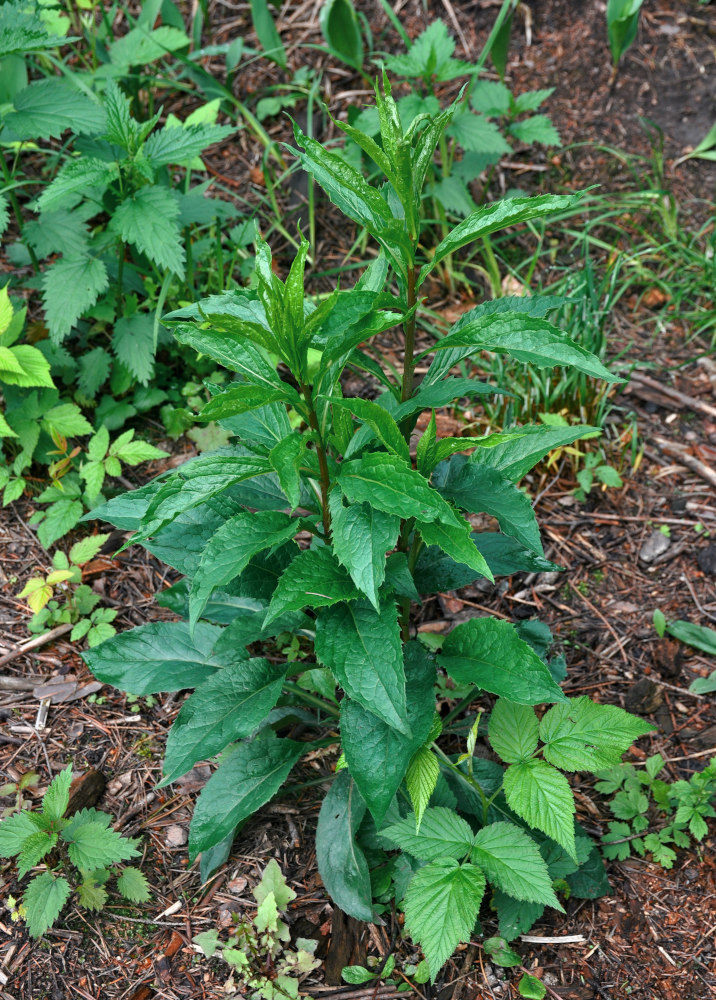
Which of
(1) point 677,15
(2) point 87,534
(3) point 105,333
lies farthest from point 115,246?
(1) point 677,15

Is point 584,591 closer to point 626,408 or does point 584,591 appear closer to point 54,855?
point 626,408

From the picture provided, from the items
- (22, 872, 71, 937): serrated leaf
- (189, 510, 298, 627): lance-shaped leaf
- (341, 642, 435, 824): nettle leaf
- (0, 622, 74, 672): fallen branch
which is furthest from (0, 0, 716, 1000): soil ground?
(189, 510, 298, 627): lance-shaped leaf

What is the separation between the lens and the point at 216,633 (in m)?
2.29

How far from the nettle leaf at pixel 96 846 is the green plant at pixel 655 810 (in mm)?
1335

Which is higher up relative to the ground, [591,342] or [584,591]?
[591,342]

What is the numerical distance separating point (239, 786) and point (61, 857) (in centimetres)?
58

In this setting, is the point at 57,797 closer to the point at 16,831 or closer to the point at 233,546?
the point at 16,831

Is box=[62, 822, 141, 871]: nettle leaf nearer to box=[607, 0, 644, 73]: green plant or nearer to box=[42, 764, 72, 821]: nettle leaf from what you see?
box=[42, 764, 72, 821]: nettle leaf

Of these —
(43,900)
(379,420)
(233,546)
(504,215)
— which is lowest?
(43,900)

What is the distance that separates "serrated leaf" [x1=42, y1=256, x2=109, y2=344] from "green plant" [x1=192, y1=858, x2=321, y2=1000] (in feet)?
6.44

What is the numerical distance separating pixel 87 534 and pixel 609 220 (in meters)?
2.77

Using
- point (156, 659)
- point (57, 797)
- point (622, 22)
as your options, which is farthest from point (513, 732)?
point (622, 22)

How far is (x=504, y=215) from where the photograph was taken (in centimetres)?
170

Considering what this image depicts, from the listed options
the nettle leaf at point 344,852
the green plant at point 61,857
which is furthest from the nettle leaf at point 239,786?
the green plant at point 61,857
